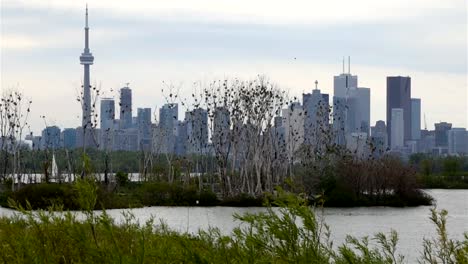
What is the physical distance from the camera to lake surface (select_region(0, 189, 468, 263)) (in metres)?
31.0

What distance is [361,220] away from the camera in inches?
1540

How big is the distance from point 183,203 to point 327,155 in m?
9.37

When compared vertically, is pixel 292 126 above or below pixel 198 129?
above

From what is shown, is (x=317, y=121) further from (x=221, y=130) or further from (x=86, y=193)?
(x=86, y=193)

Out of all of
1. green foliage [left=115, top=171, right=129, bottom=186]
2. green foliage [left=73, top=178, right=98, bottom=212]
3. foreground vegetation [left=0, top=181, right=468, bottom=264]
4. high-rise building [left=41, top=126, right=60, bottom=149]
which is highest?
high-rise building [left=41, top=126, right=60, bottom=149]

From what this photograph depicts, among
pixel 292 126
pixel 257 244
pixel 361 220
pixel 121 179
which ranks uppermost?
pixel 292 126

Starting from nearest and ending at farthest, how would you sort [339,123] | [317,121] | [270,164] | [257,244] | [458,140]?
[257,244] → [270,164] → [317,121] → [339,123] → [458,140]

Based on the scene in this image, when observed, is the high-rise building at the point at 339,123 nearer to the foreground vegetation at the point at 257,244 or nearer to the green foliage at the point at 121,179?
the green foliage at the point at 121,179

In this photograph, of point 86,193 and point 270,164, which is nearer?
point 86,193

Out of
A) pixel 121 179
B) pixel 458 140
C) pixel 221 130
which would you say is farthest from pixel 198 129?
pixel 458 140

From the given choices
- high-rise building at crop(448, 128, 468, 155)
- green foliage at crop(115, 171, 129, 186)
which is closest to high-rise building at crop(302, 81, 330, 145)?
green foliage at crop(115, 171, 129, 186)

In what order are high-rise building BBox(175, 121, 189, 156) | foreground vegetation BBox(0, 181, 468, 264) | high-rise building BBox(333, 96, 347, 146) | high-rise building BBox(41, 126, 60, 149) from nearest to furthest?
foreground vegetation BBox(0, 181, 468, 264) → high-rise building BBox(41, 126, 60, 149) → high-rise building BBox(333, 96, 347, 146) → high-rise building BBox(175, 121, 189, 156)

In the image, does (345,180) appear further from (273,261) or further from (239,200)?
(273,261)

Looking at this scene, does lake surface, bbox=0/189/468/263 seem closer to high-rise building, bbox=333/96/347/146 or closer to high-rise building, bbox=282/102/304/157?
high-rise building, bbox=282/102/304/157
